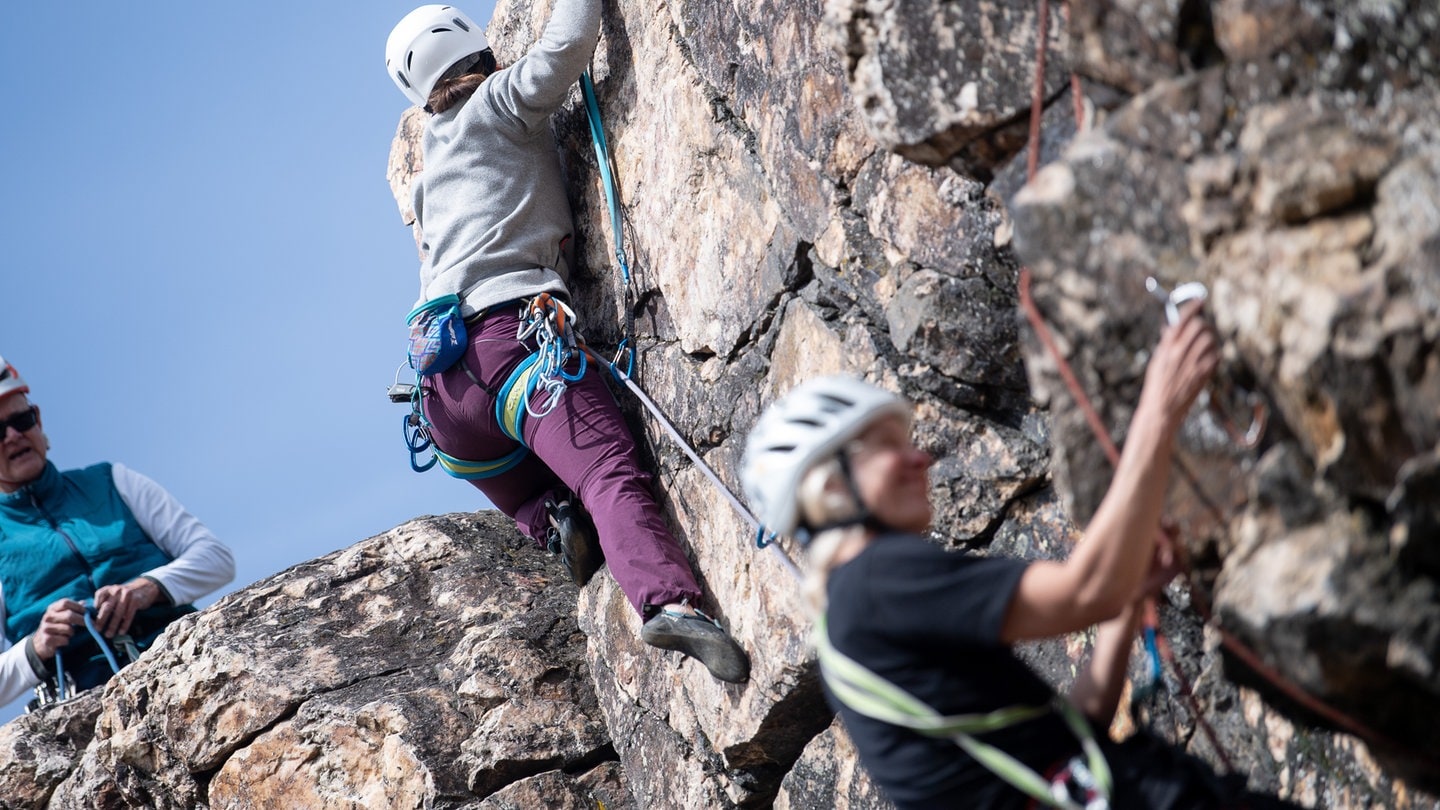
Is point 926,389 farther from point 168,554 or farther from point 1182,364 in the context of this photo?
point 168,554

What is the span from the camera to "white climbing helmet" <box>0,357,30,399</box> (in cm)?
766

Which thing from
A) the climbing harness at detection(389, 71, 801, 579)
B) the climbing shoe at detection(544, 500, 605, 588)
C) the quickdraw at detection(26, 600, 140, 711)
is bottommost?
the quickdraw at detection(26, 600, 140, 711)

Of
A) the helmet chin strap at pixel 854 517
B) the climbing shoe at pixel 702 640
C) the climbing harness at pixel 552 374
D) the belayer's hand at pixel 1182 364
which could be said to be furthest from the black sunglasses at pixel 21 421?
the belayer's hand at pixel 1182 364

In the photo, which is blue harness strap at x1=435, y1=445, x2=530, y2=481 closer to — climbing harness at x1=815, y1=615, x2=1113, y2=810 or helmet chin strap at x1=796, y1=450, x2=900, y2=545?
helmet chin strap at x1=796, y1=450, x2=900, y2=545

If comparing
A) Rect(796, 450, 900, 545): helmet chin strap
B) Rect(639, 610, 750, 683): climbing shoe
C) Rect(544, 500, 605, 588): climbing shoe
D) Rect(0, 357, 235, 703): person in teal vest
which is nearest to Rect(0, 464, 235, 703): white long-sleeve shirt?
Rect(0, 357, 235, 703): person in teal vest

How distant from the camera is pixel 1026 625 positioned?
2.61 metres

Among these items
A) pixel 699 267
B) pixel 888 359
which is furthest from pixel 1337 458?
pixel 699 267

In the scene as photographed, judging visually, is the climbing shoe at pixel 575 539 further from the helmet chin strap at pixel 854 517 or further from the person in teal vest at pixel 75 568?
the helmet chin strap at pixel 854 517

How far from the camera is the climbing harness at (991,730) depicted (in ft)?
8.93

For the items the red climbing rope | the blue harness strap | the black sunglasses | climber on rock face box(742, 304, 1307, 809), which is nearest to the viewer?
climber on rock face box(742, 304, 1307, 809)

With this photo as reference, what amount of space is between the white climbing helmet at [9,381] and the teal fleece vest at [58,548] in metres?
0.51

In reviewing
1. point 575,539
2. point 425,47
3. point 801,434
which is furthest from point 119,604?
point 801,434

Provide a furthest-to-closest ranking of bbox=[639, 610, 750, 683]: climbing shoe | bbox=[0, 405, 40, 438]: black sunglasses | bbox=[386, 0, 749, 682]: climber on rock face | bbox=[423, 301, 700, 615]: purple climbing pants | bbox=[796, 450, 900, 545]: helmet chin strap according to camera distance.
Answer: bbox=[0, 405, 40, 438]: black sunglasses
bbox=[386, 0, 749, 682]: climber on rock face
bbox=[423, 301, 700, 615]: purple climbing pants
bbox=[639, 610, 750, 683]: climbing shoe
bbox=[796, 450, 900, 545]: helmet chin strap

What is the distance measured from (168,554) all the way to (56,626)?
79 centimetres
